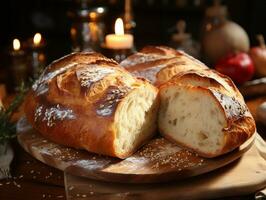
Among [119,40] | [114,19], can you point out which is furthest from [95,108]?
[114,19]

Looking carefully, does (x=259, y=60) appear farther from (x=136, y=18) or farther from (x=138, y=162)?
(x=136, y=18)

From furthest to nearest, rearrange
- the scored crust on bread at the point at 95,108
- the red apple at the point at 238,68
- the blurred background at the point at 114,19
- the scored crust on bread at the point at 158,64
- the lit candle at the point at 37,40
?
the blurred background at the point at 114,19
the lit candle at the point at 37,40
the red apple at the point at 238,68
the scored crust on bread at the point at 158,64
the scored crust on bread at the point at 95,108

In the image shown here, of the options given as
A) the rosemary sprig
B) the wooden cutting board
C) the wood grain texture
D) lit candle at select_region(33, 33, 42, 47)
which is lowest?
the wood grain texture

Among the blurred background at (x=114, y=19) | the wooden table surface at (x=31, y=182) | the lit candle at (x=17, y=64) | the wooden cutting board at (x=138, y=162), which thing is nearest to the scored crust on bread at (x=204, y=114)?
the wooden cutting board at (x=138, y=162)

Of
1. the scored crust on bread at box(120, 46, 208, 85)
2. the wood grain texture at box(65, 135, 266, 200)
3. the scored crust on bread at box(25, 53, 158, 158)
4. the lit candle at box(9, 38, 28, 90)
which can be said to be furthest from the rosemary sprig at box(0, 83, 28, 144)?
the lit candle at box(9, 38, 28, 90)

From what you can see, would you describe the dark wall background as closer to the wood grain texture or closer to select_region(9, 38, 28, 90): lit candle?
select_region(9, 38, 28, 90): lit candle

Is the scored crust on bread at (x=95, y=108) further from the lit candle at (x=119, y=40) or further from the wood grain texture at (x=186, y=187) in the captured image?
the lit candle at (x=119, y=40)
